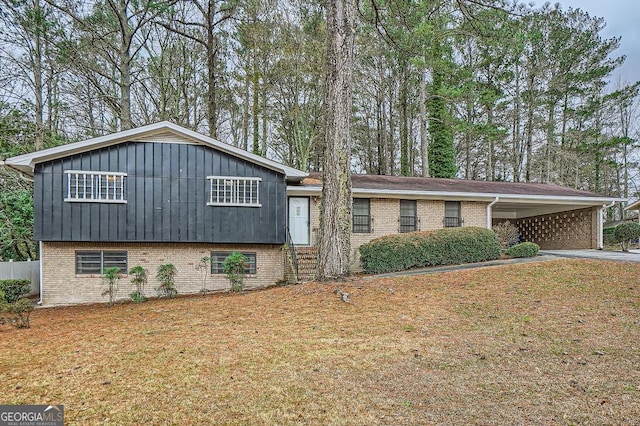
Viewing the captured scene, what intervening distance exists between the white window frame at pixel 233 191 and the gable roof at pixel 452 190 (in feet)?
4.51

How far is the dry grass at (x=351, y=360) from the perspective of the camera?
3543mm

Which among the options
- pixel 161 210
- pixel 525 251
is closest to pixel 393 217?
pixel 525 251

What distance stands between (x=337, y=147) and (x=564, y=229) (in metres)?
15.2

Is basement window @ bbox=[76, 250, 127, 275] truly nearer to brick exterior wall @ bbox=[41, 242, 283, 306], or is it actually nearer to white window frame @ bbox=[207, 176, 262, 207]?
brick exterior wall @ bbox=[41, 242, 283, 306]

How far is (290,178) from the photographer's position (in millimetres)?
13461

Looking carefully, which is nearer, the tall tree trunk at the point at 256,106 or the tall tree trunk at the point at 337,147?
the tall tree trunk at the point at 337,147


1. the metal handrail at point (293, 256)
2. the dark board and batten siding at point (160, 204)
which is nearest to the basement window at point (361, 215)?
the metal handrail at point (293, 256)

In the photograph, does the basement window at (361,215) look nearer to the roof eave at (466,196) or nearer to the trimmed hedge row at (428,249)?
the roof eave at (466,196)

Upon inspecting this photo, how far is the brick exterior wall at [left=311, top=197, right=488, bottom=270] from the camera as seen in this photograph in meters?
14.1

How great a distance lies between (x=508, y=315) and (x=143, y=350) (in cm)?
610

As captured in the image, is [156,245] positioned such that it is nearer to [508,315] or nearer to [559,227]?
[508,315]

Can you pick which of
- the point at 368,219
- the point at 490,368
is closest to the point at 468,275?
the point at 368,219

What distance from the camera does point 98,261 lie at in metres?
12.1

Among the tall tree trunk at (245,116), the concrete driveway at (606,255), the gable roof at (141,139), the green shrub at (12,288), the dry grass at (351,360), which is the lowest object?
the green shrub at (12,288)
